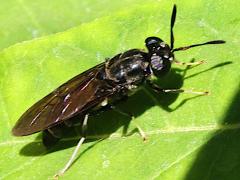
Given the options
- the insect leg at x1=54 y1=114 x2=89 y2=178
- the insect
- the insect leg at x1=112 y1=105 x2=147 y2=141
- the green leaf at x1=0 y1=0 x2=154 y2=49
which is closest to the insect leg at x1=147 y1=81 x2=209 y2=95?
the insect

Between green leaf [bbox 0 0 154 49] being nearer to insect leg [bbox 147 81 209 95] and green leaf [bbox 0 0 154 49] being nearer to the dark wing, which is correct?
the dark wing

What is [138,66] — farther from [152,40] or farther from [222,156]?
[222,156]

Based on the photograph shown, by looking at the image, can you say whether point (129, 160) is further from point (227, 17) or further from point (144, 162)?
point (227, 17)

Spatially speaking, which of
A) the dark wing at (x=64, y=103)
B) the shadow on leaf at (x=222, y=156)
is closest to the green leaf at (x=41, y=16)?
the dark wing at (x=64, y=103)

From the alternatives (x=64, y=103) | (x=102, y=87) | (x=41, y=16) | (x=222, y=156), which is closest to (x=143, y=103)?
(x=102, y=87)

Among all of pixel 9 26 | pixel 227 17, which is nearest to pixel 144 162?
pixel 227 17
